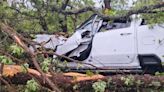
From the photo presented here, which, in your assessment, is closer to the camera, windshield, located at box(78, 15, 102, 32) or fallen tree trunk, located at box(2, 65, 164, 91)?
fallen tree trunk, located at box(2, 65, 164, 91)

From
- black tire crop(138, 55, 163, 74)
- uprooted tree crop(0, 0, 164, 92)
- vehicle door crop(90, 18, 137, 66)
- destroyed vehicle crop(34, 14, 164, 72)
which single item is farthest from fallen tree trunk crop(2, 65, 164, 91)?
vehicle door crop(90, 18, 137, 66)

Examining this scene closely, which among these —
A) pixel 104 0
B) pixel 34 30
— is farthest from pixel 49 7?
pixel 104 0

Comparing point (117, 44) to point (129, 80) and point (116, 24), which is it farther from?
point (129, 80)

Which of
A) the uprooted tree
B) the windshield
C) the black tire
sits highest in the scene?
the uprooted tree

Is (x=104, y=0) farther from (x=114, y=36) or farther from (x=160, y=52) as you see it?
(x=160, y=52)

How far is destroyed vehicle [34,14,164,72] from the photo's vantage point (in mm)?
8156

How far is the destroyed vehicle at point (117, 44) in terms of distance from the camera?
8.16m

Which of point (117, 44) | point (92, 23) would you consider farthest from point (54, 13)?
point (117, 44)

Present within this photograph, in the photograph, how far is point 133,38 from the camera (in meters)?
8.39

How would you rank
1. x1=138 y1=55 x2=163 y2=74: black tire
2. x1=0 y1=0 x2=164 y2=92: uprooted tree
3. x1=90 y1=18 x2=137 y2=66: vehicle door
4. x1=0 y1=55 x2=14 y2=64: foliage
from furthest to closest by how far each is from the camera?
x1=90 y1=18 x2=137 y2=66: vehicle door → x1=138 y1=55 x2=163 y2=74: black tire → x1=0 y1=0 x2=164 y2=92: uprooted tree → x1=0 y1=55 x2=14 y2=64: foliage

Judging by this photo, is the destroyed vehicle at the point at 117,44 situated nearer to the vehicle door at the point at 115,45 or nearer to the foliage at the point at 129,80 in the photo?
the vehicle door at the point at 115,45

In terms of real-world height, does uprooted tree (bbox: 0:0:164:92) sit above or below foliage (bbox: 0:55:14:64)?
below

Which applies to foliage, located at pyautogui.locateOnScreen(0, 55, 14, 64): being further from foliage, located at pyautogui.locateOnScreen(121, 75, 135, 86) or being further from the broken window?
the broken window

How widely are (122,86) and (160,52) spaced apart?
3748 mm
